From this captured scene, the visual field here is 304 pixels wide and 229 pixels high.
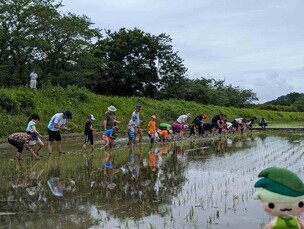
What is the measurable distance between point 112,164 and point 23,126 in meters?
11.6

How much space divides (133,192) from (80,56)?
Result: 31.8 metres

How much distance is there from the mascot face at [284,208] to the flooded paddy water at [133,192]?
2438 mm

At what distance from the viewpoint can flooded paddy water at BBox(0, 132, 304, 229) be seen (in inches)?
238

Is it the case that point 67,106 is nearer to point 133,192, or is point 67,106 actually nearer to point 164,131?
point 164,131

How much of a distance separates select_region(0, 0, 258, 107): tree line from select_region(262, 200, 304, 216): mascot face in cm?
2635

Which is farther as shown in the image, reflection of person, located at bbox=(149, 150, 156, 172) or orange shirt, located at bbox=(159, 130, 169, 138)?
Answer: orange shirt, located at bbox=(159, 130, 169, 138)

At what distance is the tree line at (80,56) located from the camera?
33.3 metres

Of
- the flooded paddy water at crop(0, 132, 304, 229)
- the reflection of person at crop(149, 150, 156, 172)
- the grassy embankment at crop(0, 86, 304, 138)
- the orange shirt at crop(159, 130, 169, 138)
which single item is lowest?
the flooded paddy water at crop(0, 132, 304, 229)

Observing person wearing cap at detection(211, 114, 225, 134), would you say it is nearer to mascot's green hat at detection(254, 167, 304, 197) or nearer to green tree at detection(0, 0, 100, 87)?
green tree at detection(0, 0, 100, 87)

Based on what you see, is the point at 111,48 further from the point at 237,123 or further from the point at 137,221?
the point at 137,221

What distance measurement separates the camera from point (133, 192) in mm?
7895

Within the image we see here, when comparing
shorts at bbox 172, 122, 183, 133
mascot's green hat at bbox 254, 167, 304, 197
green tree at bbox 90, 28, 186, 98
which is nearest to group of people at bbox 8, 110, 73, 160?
shorts at bbox 172, 122, 183, 133

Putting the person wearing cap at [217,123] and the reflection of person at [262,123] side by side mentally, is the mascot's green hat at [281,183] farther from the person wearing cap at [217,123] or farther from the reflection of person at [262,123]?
the reflection of person at [262,123]

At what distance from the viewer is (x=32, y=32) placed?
3362 centimetres
